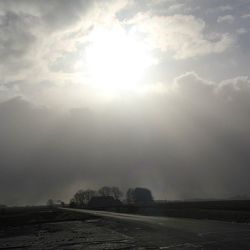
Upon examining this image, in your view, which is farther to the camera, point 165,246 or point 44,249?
point 44,249

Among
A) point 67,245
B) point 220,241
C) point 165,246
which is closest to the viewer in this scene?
point 165,246

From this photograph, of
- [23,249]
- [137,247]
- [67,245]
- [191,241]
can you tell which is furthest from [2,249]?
[191,241]

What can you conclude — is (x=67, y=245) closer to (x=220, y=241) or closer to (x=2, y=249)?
(x=2, y=249)

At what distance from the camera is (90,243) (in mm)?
27719

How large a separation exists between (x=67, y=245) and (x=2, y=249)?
3.97m

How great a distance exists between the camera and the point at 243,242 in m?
24.3

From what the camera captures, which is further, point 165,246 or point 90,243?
point 90,243

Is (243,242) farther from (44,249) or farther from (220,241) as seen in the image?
(44,249)

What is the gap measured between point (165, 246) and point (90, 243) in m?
6.14

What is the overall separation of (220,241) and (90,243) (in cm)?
824

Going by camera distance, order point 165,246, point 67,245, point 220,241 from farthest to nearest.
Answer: point 67,245 < point 220,241 < point 165,246

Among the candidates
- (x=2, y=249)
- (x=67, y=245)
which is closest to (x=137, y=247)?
(x=67, y=245)

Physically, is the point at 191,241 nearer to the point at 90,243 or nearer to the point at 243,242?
the point at 243,242

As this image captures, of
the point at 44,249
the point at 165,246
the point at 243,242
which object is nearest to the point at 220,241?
the point at 243,242
